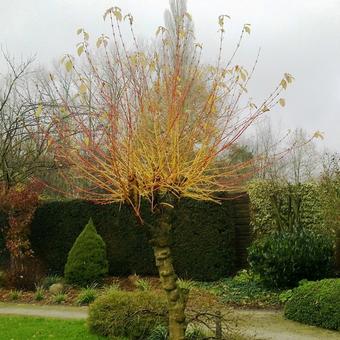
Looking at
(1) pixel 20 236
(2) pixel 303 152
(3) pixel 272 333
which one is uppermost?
(2) pixel 303 152

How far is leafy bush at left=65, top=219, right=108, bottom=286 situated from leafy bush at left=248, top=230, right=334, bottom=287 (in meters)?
3.92

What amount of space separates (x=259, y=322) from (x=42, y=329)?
3.45 m

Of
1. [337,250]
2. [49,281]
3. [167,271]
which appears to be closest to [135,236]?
[49,281]

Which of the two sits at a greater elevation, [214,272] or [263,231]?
[263,231]

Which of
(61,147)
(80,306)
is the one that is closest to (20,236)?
(80,306)

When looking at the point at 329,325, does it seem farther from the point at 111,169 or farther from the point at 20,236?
the point at 20,236

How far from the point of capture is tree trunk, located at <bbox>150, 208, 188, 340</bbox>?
5609mm

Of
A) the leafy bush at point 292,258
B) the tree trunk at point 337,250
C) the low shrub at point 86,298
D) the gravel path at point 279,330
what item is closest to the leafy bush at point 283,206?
the tree trunk at point 337,250

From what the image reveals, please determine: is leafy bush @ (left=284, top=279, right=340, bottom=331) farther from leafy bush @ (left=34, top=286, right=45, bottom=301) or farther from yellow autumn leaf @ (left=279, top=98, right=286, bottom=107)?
leafy bush @ (left=34, top=286, right=45, bottom=301)

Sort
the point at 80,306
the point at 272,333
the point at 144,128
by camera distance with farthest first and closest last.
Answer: the point at 80,306 → the point at 272,333 → the point at 144,128

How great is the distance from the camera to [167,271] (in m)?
5.60

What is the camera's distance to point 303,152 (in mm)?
27828

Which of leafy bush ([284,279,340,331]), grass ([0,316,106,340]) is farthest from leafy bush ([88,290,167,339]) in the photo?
leafy bush ([284,279,340,331])

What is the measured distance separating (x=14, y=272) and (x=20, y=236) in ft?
3.82
